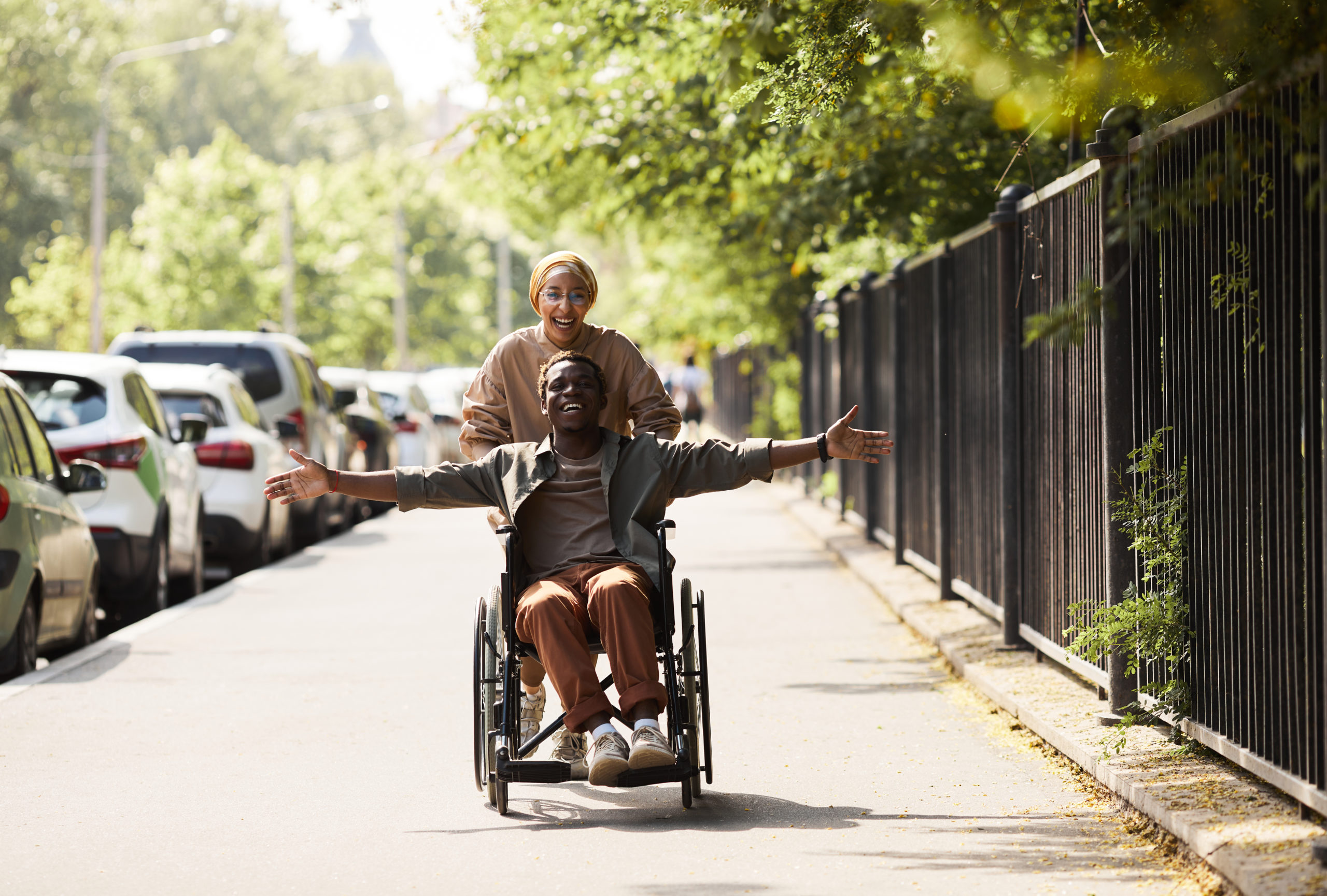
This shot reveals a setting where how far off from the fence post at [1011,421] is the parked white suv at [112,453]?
543cm

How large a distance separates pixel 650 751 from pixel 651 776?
0.33 ft

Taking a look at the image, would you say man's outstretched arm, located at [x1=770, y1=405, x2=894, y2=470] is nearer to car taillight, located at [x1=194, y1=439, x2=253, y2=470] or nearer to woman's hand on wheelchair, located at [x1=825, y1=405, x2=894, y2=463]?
woman's hand on wheelchair, located at [x1=825, y1=405, x2=894, y2=463]

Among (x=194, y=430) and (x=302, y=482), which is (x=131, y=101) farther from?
(x=302, y=482)

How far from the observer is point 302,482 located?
19.8 ft

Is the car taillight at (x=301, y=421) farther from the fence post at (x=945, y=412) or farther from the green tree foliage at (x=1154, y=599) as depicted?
the green tree foliage at (x=1154, y=599)

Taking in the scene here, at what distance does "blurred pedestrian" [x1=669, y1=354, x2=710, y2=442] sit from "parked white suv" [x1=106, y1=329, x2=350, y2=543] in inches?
626

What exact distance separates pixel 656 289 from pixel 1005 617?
2751 cm

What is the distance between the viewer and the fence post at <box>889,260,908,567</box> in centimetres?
1314

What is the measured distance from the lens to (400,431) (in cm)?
2622

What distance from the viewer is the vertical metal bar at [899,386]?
13.1 meters

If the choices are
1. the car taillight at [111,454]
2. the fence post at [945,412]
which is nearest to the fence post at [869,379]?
the fence post at [945,412]

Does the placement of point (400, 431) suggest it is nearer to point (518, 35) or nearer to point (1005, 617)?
point (518, 35)

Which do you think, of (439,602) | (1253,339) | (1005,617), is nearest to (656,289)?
(439,602)

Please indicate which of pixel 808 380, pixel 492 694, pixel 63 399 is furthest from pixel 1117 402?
pixel 808 380
